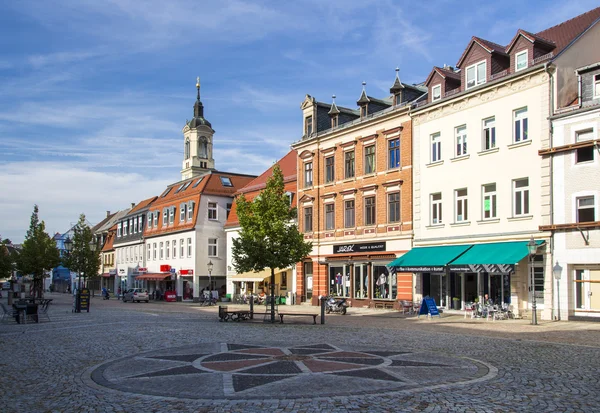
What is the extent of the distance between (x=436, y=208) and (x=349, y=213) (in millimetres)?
8219

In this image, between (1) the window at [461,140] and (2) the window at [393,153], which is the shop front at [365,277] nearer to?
(2) the window at [393,153]

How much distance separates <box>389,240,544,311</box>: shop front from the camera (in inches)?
1222

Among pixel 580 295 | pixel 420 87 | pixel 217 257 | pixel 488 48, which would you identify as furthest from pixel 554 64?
pixel 217 257

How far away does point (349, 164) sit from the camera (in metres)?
44.7

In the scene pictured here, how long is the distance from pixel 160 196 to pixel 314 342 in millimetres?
61132

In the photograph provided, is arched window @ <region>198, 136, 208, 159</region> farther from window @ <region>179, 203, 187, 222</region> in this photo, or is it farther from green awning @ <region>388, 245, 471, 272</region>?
green awning @ <region>388, 245, 471, 272</region>

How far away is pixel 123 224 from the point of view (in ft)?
287

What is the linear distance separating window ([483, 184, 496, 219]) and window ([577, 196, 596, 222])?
510 centimetres

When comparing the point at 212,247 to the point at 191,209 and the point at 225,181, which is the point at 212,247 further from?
the point at 225,181

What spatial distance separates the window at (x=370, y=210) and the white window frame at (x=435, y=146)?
5.80 m

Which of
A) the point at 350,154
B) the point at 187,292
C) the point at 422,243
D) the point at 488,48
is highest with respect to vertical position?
the point at 488,48

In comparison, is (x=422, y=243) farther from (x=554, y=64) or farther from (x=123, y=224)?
(x=123, y=224)

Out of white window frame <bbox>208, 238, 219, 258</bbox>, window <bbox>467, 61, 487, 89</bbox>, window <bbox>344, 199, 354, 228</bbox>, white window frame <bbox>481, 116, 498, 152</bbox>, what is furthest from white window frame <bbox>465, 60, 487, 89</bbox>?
white window frame <bbox>208, 238, 219, 258</bbox>

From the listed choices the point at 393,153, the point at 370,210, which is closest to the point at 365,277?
the point at 370,210
